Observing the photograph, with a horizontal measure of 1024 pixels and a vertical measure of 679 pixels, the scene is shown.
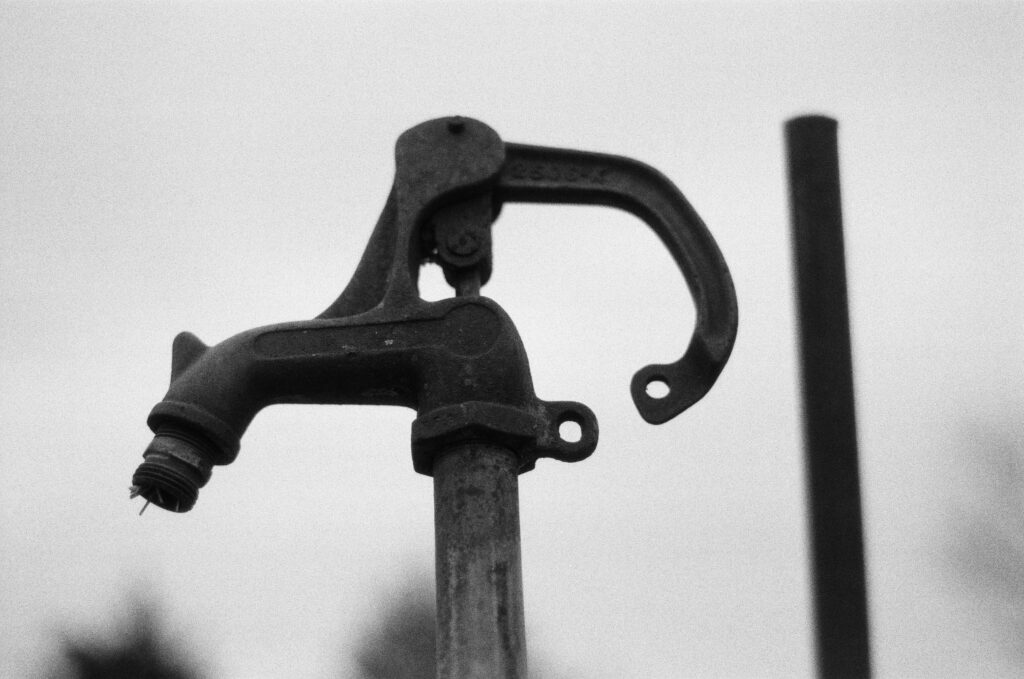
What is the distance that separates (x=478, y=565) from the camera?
3.48 metres

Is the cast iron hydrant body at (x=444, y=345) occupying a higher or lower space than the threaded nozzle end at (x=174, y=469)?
higher

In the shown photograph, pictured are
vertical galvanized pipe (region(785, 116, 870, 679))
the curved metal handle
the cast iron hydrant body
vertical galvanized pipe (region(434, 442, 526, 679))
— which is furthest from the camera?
the curved metal handle

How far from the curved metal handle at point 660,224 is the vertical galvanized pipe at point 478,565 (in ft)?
1.72

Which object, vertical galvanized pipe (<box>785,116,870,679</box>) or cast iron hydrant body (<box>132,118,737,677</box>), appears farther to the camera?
cast iron hydrant body (<box>132,118,737,677</box>)

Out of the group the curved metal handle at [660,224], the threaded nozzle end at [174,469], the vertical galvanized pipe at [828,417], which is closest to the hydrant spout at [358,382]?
the threaded nozzle end at [174,469]

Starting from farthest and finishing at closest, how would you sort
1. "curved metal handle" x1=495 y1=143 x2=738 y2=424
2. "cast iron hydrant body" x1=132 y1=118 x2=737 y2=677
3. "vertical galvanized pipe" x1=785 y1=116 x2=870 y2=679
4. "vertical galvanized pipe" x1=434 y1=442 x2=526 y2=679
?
"curved metal handle" x1=495 y1=143 x2=738 y2=424
"cast iron hydrant body" x1=132 y1=118 x2=737 y2=677
"vertical galvanized pipe" x1=434 y1=442 x2=526 y2=679
"vertical galvanized pipe" x1=785 y1=116 x2=870 y2=679

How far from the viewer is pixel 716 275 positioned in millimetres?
4086

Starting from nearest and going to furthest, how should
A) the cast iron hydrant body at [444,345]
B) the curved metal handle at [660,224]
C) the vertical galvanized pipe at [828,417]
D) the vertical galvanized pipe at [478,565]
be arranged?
the vertical galvanized pipe at [828,417] → the vertical galvanized pipe at [478,565] → the cast iron hydrant body at [444,345] → the curved metal handle at [660,224]

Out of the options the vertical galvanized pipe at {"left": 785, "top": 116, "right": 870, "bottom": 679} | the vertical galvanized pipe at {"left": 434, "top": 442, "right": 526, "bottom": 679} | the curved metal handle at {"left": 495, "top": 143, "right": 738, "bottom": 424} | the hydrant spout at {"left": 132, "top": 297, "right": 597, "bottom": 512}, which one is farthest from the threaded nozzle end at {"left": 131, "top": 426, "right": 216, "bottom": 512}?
the vertical galvanized pipe at {"left": 785, "top": 116, "right": 870, "bottom": 679}

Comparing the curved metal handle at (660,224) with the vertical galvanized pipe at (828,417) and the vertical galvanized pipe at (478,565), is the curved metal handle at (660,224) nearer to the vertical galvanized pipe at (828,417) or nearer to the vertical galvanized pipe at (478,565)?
the vertical galvanized pipe at (478,565)

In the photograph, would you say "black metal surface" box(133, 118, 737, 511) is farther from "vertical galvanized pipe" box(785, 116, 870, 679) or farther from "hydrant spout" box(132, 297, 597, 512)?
"vertical galvanized pipe" box(785, 116, 870, 679)

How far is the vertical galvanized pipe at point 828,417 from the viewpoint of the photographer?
116 centimetres

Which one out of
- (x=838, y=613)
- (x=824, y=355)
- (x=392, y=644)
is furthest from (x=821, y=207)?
(x=392, y=644)

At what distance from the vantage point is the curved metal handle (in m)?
3.95
